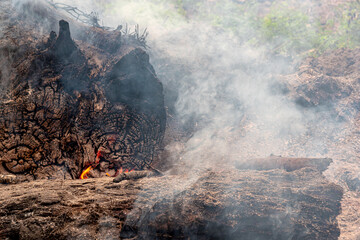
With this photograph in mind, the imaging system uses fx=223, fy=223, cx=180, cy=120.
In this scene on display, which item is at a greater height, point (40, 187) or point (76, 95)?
point (76, 95)

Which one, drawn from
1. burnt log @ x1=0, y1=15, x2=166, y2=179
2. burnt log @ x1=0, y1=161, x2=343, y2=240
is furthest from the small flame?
burnt log @ x1=0, y1=161, x2=343, y2=240

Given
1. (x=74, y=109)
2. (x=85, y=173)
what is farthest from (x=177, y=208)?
(x=74, y=109)

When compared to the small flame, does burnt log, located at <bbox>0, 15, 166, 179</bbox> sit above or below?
above

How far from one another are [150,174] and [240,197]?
122 centimetres

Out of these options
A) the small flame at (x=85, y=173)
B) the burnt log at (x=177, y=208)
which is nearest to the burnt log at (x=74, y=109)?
the small flame at (x=85, y=173)

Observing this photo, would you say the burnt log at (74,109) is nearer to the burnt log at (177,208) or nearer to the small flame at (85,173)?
the small flame at (85,173)

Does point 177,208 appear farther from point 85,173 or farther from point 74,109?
point 74,109

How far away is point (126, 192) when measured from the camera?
8.13 ft

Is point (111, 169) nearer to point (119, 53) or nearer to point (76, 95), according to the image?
point (76, 95)

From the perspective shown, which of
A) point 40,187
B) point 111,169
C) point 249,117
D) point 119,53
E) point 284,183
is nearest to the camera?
point 40,187

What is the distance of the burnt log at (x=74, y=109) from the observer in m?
3.05

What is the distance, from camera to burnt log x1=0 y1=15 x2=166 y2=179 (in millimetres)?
3055

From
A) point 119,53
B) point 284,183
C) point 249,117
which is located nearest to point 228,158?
point 249,117

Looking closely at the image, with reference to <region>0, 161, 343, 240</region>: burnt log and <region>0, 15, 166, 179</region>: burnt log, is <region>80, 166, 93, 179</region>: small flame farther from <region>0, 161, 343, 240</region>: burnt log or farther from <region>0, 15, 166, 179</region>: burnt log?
<region>0, 161, 343, 240</region>: burnt log
